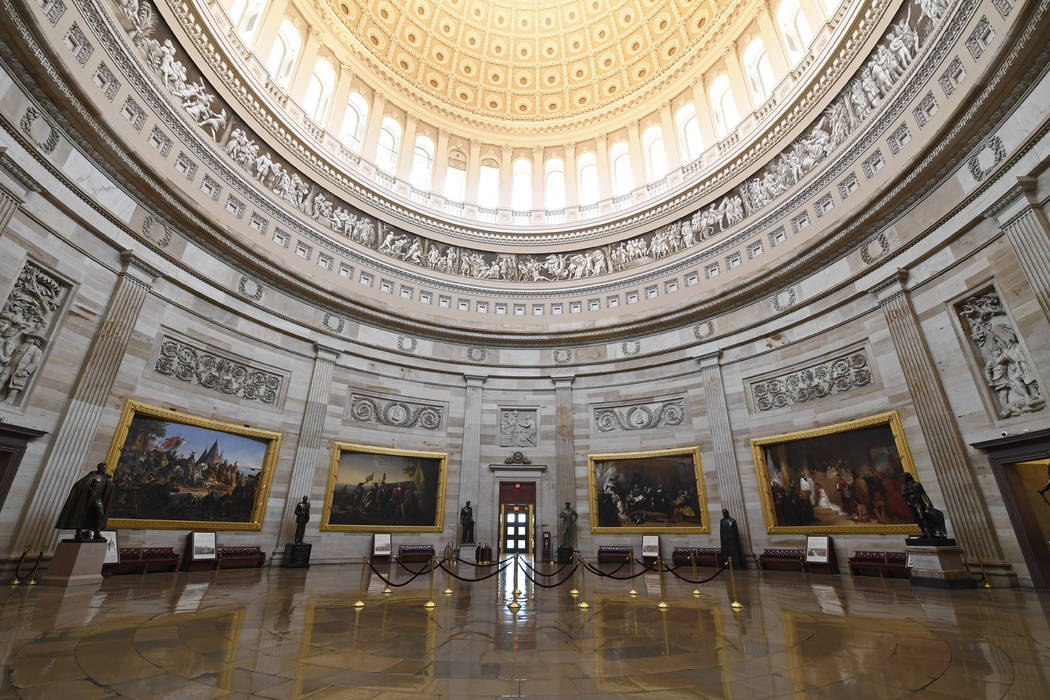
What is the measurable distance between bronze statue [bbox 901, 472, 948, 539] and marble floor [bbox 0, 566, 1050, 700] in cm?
199

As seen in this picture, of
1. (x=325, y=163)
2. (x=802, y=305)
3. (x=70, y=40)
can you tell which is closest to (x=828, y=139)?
(x=802, y=305)

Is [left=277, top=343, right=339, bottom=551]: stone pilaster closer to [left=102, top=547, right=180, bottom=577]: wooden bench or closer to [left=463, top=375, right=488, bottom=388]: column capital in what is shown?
[left=102, top=547, right=180, bottom=577]: wooden bench

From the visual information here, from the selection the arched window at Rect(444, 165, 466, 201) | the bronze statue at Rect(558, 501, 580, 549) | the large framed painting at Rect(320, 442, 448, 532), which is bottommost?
Result: the bronze statue at Rect(558, 501, 580, 549)

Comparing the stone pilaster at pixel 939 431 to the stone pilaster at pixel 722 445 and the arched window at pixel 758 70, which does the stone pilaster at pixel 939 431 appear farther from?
the arched window at pixel 758 70

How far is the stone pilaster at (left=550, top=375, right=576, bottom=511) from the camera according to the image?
18766 millimetres

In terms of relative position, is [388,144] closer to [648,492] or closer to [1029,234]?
[648,492]

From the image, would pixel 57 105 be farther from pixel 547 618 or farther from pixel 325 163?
pixel 547 618

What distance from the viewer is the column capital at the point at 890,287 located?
12.6m

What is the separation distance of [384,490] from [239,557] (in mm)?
4971

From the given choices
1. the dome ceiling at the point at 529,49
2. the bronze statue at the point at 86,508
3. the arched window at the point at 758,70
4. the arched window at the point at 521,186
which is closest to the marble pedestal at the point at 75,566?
the bronze statue at the point at 86,508

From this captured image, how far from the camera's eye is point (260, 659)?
4.38 m

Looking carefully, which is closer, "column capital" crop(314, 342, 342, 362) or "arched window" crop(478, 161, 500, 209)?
"column capital" crop(314, 342, 342, 362)

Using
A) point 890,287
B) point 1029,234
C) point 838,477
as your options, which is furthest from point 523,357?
point 1029,234

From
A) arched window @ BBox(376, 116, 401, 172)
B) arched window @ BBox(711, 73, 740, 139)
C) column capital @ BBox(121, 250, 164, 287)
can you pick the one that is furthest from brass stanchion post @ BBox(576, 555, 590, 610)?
arched window @ BBox(376, 116, 401, 172)
